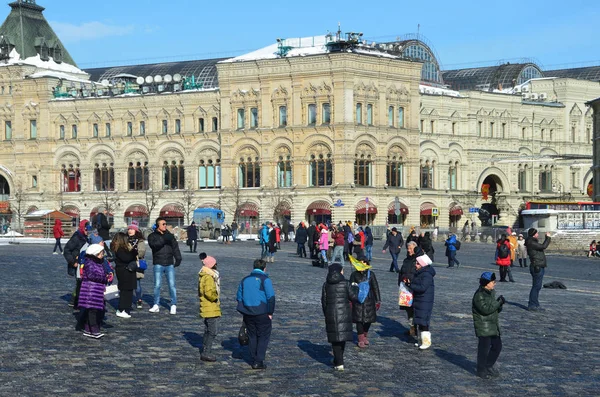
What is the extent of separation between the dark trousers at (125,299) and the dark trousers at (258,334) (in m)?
5.82

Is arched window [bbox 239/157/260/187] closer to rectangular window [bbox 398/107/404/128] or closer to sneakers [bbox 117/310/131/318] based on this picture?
rectangular window [bbox 398/107/404/128]

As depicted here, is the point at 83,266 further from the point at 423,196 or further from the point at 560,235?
the point at 423,196

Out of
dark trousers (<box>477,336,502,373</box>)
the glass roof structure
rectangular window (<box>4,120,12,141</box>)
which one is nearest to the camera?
dark trousers (<box>477,336,502,373</box>)

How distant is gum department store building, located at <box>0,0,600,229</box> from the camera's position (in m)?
91.9

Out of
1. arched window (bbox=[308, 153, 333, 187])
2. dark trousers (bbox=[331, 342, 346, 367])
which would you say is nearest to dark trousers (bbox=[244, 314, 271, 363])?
dark trousers (bbox=[331, 342, 346, 367])

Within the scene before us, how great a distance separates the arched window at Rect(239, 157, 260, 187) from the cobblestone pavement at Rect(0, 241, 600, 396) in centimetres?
6370

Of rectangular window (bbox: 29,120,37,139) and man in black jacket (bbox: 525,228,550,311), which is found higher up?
rectangular window (bbox: 29,120,37,139)

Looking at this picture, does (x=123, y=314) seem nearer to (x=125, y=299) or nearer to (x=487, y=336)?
(x=125, y=299)

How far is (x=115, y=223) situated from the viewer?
101 metres

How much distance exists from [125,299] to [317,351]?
518cm

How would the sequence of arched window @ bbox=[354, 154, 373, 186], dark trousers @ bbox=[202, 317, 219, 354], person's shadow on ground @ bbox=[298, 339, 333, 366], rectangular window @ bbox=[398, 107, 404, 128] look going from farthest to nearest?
1. rectangular window @ bbox=[398, 107, 404, 128]
2. arched window @ bbox=[354, 154, 373, 186]
3. person's shadow on ground @ bbox=[298, 339, 333, 366]
4. dark trousers @ bbox=[202, 317, 219, 354]

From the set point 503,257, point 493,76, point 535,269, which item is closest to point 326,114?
point 493,76

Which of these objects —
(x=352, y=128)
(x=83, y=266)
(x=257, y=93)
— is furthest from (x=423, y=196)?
(x=83, y=266)

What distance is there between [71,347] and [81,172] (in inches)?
3330
